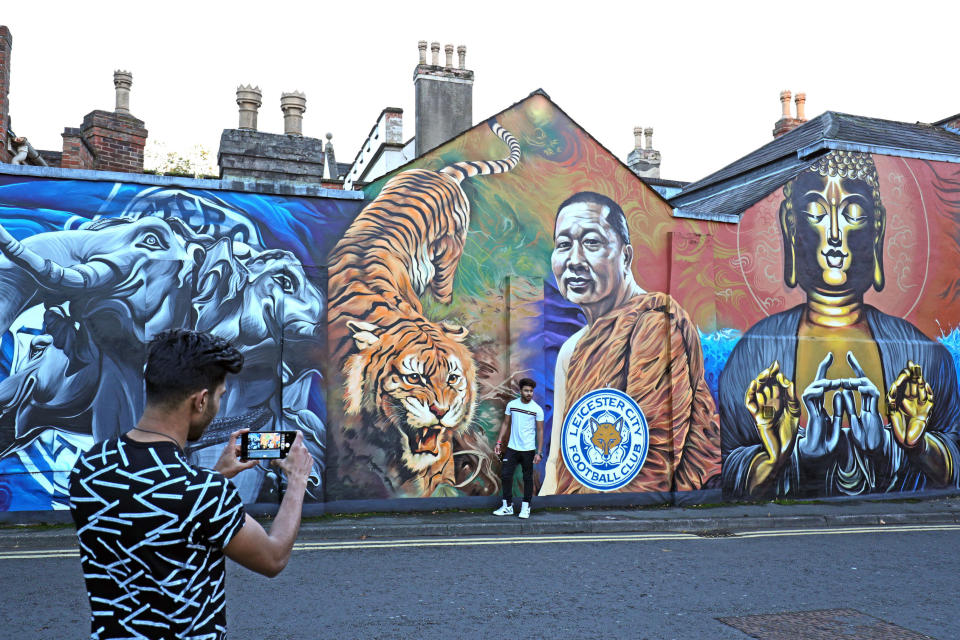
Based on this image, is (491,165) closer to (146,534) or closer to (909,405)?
(909,405)

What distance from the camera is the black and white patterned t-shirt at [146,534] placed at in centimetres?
211

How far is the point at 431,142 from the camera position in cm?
1579

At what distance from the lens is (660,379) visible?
11289 millimetres

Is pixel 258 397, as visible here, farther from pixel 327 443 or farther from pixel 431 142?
pixel 431 142

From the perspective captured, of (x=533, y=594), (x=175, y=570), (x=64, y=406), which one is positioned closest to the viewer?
(x=175, y=570)

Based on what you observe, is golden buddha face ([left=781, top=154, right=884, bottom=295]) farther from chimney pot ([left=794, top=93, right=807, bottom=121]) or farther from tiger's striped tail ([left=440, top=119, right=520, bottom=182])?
chimney pot ([left=794, top=93, right=807, bottom=121])

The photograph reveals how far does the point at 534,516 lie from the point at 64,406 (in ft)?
18.7

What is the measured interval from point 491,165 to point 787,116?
36.4 ft

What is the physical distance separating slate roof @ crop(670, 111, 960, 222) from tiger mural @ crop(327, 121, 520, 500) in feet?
12.4

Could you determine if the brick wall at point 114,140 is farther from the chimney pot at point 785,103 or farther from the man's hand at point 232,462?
the chimney pot at point 785,103

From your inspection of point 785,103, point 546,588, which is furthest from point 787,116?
Answer: point 546,588

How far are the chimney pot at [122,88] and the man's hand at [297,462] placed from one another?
47.9 ft

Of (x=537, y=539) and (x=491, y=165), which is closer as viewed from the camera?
(x=537, y=539)

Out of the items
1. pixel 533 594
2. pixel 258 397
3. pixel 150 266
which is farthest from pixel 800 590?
pixel 150 266
